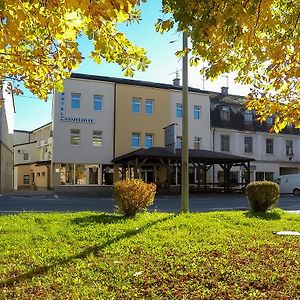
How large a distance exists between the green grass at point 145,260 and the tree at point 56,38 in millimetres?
2625

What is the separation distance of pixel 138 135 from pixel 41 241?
1300 inches

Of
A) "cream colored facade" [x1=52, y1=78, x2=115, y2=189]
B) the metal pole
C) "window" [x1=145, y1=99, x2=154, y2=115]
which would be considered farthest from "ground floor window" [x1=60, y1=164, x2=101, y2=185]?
the metal pole

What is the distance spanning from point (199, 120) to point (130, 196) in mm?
32786

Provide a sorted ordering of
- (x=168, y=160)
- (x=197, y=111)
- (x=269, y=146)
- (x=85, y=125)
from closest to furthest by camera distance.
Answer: (x=168, y=160)
(x=85, y=125)
(x=197, y=111)
(x=269, y=146)

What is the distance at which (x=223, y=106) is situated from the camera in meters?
46.2

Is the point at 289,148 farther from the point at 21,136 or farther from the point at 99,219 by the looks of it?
the point at 99,219

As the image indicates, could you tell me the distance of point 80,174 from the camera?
3816cm

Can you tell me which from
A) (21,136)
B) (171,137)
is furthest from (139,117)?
(21,136)

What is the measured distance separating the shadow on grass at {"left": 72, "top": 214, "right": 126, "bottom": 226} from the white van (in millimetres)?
33297

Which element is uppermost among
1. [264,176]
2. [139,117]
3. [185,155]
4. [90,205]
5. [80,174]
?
[139,117]

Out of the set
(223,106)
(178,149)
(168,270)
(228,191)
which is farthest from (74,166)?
(168,270)

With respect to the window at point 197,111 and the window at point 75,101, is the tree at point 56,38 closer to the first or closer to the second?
the window at point 75,101

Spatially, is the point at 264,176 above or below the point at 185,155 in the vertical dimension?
below

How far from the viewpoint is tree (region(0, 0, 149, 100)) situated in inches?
151
